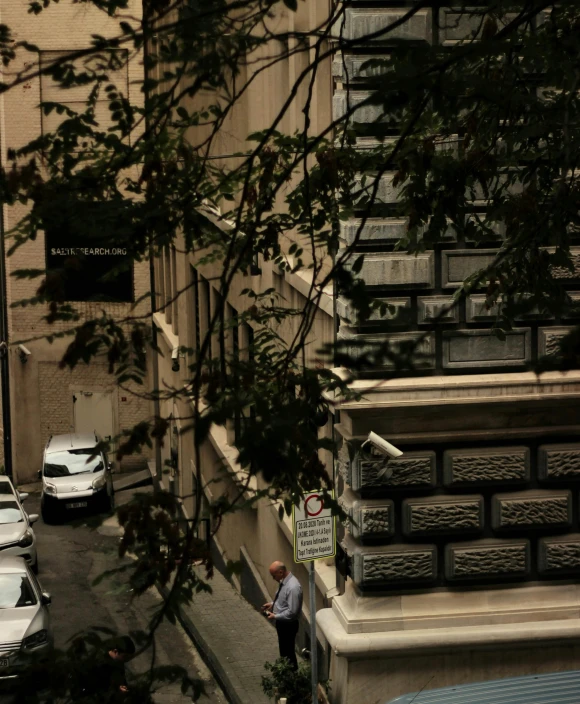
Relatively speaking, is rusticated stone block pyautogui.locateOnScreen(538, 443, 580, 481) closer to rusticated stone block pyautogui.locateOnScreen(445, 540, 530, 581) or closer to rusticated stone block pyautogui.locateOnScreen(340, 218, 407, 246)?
rusticated stone block pyautogui.locateOnScreen(445, 540, 530, 581)

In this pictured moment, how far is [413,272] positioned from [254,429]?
652 centimetres

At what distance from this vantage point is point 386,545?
12.2 metres

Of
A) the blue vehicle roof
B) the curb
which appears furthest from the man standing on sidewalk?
the blue vehicle roof

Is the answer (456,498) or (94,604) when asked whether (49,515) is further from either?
(456,498)

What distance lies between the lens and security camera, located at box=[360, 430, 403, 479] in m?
11.7

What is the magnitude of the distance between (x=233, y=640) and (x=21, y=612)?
264cm

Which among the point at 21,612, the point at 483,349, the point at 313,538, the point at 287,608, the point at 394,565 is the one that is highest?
the point at 483,349

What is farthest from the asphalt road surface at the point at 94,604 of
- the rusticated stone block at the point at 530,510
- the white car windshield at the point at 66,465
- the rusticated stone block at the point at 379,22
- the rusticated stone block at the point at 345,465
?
the rusticated stone block at the point at 379,22

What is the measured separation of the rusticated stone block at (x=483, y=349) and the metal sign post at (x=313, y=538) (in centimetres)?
165

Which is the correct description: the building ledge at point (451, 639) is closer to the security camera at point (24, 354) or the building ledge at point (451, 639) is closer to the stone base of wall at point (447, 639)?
the stone base of wall at point (447, 639)

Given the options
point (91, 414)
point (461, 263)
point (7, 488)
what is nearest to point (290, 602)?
point (461, 263)

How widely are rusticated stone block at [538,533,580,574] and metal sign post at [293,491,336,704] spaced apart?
1.83m

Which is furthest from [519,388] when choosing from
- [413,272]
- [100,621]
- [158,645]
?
[100,621]

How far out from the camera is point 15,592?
17.6 m
